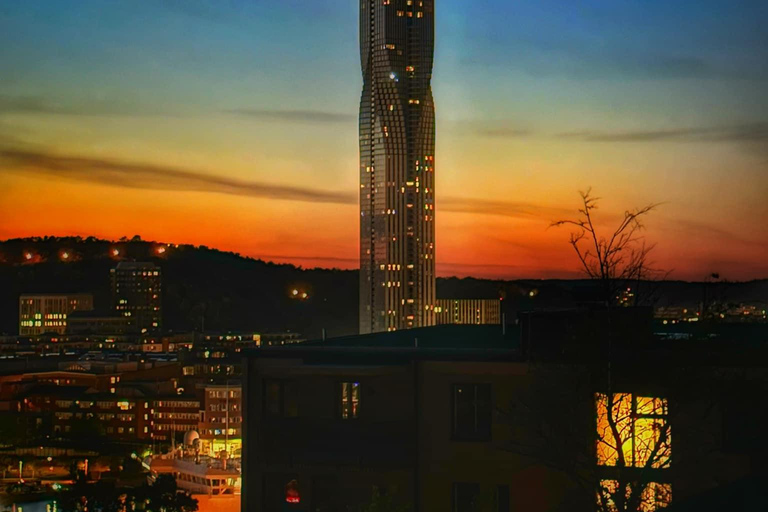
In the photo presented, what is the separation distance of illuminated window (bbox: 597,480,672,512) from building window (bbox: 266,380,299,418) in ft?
12.3

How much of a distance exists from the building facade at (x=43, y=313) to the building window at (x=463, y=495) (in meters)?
177

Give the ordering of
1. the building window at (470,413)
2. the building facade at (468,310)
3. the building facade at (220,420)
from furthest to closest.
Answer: the building facade at (468,310)
the building facade at (220,420)
the building window at (470,413)

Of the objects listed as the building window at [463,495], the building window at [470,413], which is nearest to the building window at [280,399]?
the building window at [470,413]

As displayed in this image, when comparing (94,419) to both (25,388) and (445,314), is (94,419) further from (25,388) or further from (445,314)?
(445,314)

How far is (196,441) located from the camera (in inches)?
2771

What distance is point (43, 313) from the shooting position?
192 m

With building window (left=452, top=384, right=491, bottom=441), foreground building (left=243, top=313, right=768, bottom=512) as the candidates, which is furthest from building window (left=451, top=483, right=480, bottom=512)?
building window (left=452, top=384, right=491, bottom=441)

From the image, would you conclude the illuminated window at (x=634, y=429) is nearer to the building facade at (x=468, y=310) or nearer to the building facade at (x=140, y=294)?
the building facade at (x=468, y=310)

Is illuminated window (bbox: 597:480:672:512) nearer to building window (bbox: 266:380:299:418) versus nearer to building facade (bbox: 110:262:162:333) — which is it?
building window (bbox: 266:380:299:418)

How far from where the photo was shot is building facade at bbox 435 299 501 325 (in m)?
134

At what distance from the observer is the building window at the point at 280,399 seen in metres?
16.8

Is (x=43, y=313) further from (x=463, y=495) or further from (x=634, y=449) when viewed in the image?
(x=634, y=449)

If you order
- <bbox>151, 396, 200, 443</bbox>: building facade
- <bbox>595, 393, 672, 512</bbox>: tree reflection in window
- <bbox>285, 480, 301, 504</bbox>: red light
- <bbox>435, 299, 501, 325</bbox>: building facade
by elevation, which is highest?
<bbox>435, 299, 501, 325</bbox>: building facade

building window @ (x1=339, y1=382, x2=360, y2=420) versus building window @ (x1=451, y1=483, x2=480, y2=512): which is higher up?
building window @ (x1=339, y1=382, x2=360, y2=420)
